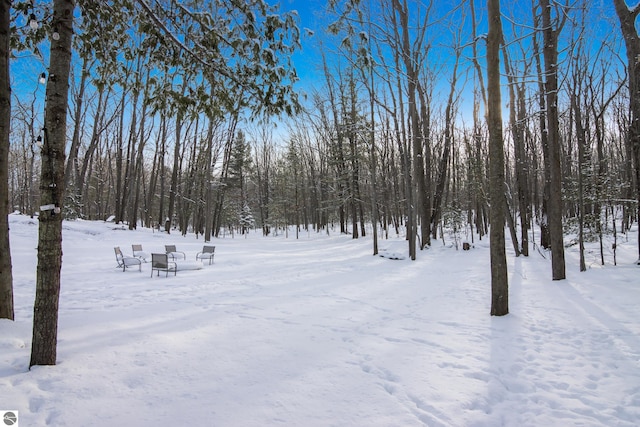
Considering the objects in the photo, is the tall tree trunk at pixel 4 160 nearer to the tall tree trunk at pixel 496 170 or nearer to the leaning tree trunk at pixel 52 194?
the leaning tree trunk at pixel 52 194

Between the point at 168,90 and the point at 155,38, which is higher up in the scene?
the point at 155,38

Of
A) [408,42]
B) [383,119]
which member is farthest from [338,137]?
[408,42]

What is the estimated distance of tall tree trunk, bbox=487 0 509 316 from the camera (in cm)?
574

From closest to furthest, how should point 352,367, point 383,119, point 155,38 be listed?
point 352,367 < point 155,38 < point 383,119

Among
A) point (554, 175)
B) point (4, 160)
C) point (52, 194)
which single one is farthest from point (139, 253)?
point (554, 175)

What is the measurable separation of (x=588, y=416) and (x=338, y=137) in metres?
22.3

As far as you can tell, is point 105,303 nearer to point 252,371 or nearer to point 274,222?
point 252,371

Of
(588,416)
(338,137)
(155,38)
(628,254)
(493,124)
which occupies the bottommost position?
(588,416)

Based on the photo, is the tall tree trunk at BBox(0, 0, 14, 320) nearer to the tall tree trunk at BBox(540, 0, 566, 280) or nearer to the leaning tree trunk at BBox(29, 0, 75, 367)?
the leaning tree trunk at BBox(29, 0, 75, 367)

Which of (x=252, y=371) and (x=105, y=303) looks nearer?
(x=252, y=371)

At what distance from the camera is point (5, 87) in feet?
13.8

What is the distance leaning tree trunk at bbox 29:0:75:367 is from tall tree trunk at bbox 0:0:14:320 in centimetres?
138

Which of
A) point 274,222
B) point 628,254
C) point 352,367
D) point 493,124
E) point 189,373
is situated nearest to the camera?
point 189,373

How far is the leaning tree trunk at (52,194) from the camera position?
3324 mm
